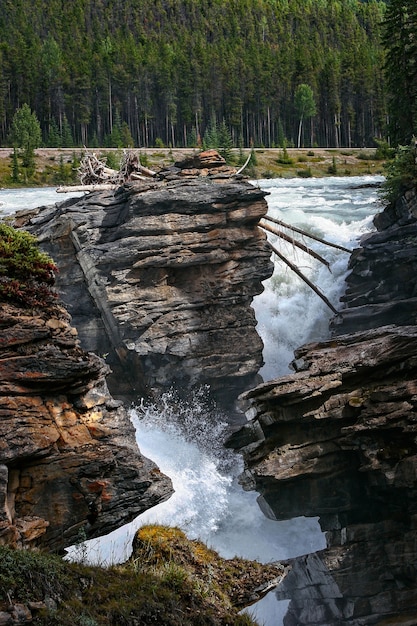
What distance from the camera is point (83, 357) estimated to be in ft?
40.4

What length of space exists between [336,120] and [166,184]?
3740 inches

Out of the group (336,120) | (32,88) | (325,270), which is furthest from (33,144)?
(325,270)

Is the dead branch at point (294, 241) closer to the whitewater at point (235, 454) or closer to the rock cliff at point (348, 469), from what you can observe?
the whitewater at point (235, 454)

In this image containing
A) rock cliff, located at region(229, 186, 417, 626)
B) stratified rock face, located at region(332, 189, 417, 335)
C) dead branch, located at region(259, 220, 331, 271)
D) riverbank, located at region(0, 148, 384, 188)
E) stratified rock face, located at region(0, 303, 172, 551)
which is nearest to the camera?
stratified rock face, located at region(0, 303, 172, 551)

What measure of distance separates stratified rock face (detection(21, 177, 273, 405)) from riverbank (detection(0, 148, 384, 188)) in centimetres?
4751

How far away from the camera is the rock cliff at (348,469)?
15.5 meters

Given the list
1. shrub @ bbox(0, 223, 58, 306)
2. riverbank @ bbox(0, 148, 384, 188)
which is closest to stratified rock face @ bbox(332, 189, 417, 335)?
shrub @ bbox(0, 223, 58, 306)

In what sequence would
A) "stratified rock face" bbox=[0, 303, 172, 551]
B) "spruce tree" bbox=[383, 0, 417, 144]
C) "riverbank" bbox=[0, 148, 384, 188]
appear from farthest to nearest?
"riverbank" bbox=[0, 148, 384, 188] → "spruce tree" bbox=[383, 0, 417, 144] → "stratified rock face" bbox=[0, 303, 172, 551]

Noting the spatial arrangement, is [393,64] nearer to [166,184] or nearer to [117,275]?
[166,184]

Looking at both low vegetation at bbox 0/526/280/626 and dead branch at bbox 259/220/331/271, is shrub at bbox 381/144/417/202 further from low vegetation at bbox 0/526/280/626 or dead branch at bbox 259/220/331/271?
low vegetation at bbox 0/526/280/626

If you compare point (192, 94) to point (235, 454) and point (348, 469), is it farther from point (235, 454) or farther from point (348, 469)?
point (348, 469)

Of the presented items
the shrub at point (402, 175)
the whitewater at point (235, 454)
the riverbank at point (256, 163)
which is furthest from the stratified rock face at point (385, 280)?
the riverbank at point (256, 163)

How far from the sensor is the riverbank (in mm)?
75875

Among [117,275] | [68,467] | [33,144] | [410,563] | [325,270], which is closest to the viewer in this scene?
[68,467]
